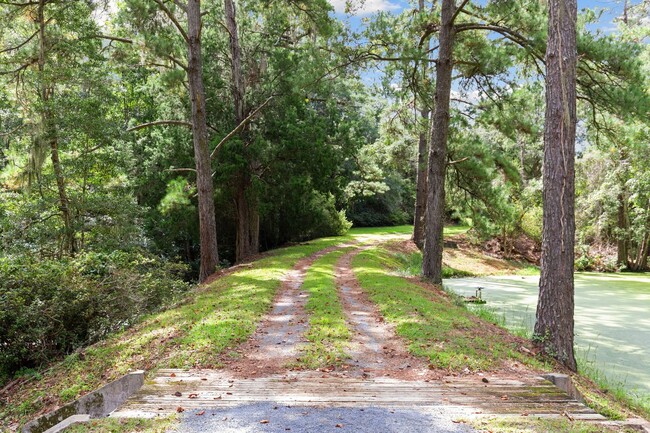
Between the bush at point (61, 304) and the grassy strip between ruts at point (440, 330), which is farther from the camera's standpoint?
the bush at point (61, 304)

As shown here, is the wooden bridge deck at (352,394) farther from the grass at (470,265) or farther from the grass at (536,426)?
the grass at (470,265)

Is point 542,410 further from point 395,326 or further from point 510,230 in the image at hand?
point 510,230

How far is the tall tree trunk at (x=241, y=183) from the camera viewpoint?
17188 millimetres

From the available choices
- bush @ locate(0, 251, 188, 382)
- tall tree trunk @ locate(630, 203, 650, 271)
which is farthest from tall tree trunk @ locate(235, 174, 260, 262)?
tall tree trunk @ locate(630, 203, 650, 271)

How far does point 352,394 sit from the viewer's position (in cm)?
448

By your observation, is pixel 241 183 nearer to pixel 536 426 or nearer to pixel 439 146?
pixel 439 146

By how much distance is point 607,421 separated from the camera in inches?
152

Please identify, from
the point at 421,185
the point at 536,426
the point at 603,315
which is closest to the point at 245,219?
the point at 421,185

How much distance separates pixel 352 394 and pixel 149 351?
10.8 feet

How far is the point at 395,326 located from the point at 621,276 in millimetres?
18103

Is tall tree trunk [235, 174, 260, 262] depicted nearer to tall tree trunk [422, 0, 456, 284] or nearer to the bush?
tall tree trunk [422, 0, 456, 284]

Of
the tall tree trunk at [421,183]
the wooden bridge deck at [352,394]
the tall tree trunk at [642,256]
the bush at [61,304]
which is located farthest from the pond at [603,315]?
the bush at [61,304]

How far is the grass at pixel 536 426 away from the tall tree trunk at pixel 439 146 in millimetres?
8911

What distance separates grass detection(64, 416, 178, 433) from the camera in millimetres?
3494
